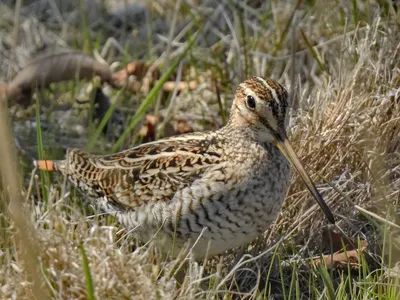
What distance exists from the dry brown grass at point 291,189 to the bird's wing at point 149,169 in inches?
5.2

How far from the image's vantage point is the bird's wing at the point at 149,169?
11.8 feet

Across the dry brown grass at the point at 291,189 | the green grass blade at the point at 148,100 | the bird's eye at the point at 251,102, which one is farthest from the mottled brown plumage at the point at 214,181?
the green grass blade at the point at 148,100

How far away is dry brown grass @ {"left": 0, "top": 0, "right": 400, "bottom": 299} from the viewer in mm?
2934

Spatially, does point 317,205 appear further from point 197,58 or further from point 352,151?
point 197,58

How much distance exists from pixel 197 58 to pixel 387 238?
7.13ft

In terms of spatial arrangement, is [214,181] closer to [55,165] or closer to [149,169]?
[149,169]

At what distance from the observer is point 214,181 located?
351cm

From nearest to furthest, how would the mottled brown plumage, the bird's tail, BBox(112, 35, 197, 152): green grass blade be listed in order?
the mottled brown plumage
the bird's tail
BBox(112, 35, 197, 152): green grass blade

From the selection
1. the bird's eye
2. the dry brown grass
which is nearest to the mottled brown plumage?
the bird's eye

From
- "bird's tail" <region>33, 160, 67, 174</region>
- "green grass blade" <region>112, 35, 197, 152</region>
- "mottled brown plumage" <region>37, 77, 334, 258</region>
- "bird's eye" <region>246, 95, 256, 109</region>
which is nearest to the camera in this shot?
"mottled brown plumage" <region>37, 77, 334, 258</region>

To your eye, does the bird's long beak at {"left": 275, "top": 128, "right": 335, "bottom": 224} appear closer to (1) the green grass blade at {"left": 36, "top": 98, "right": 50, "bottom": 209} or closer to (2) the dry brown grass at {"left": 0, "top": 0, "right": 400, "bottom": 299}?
(2) the dry brown grass at {"left": 0, "top": 0, "right": 400, "bottom": 299}

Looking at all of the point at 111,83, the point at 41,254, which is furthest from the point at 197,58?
the point at 41,254

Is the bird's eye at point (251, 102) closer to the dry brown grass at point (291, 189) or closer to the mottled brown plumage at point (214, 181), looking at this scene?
the mottled brown plumage at point (214, 181)

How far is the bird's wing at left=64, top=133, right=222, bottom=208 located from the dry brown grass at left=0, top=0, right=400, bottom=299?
0.13 m
